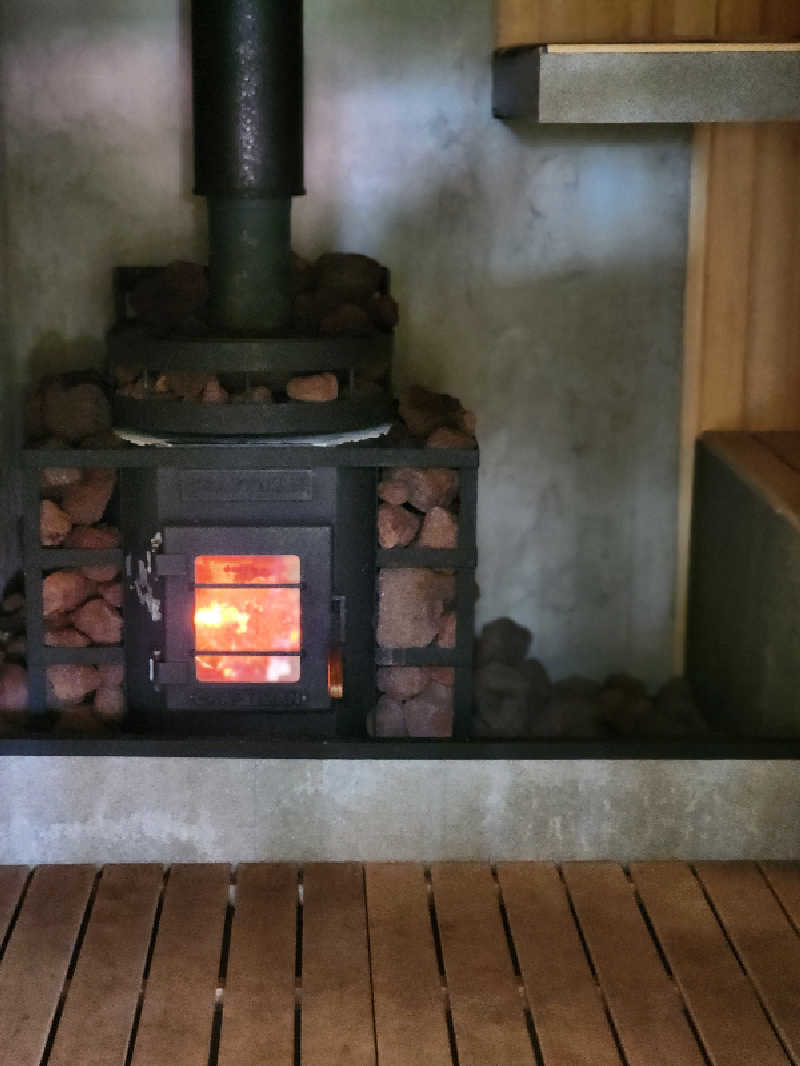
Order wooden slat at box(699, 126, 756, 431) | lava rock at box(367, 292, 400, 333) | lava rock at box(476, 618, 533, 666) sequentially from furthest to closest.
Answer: lava rock at box(476, 618, 533, 666)
wooden slat at box(699, 126, 756, 431)
lava rock at box(367, 292, 400, 333)

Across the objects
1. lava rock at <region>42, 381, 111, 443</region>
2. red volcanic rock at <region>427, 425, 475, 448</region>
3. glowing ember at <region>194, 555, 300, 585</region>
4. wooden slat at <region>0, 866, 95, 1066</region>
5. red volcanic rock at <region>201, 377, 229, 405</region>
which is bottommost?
wooden slat at <region>0, 866, 95, 1066</region>

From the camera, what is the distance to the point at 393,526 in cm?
262

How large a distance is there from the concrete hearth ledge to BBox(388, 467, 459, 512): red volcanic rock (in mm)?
457

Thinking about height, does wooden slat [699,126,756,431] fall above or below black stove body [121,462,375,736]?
above

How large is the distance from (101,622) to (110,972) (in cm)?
65

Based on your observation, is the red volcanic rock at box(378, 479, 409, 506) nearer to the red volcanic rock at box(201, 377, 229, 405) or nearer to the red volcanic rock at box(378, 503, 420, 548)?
the red volcanic rock at box(378, 503, 420, 548)

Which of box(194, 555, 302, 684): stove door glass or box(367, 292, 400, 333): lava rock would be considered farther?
box(367, 292, 400, 333): lava rock

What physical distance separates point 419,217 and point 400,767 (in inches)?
45.4

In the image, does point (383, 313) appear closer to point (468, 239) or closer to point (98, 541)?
point (468, 239)

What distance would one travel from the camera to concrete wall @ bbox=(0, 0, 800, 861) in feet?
9.68

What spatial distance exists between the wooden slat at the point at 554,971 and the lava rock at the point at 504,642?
0.73 metres

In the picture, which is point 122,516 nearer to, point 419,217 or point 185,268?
point 185,268

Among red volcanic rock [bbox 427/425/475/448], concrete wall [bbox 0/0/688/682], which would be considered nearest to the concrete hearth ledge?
red volcanic rock [bbox 427/425/475/448]

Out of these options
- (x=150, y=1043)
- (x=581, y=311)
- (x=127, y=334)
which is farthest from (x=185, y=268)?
(x=150, y=1043)
